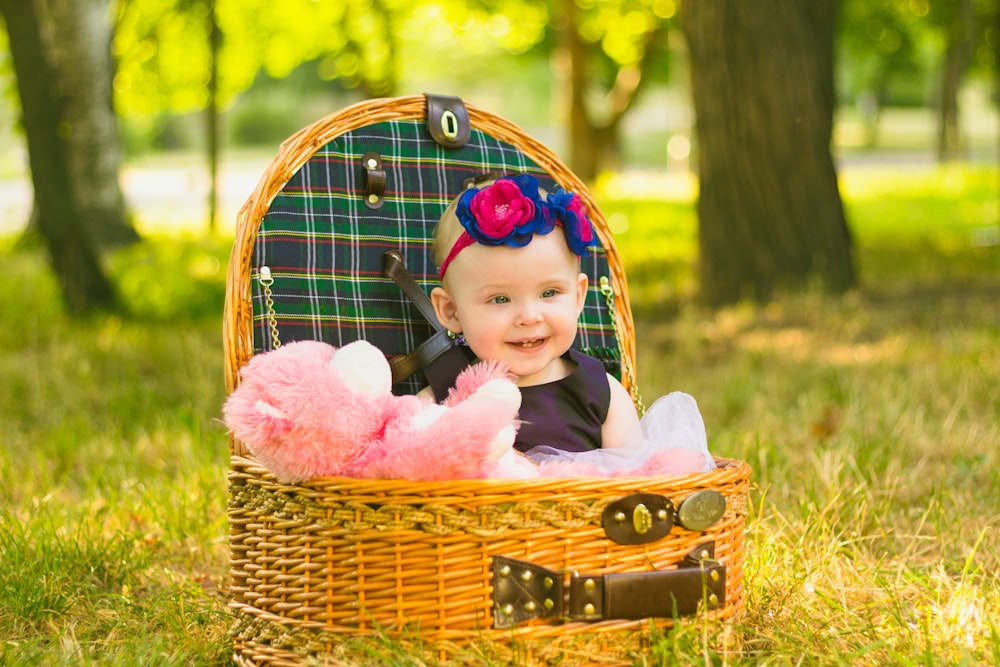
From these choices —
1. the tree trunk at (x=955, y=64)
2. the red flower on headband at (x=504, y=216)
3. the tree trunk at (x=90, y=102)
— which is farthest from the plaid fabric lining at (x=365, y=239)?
the tree trunk at (x=955, y=64)

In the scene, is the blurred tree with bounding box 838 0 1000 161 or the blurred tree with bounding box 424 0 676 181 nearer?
the blurred tree with bounding box 424 0 676 181

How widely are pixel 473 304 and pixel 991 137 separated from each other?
49.3m

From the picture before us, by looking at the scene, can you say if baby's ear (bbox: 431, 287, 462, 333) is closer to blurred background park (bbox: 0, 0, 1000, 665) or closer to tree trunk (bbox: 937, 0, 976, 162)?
blurred background park (bbox: 0, 0, 1000, 665)

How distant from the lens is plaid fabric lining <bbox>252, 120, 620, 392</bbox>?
2656 mm

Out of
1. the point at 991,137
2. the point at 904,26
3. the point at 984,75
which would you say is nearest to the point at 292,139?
the point at 904,26

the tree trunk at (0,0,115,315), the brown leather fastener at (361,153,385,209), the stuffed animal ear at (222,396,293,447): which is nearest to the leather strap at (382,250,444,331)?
the brown leather fastener at (361,153,385,209)

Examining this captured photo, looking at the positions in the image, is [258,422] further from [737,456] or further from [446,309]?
[737,456]

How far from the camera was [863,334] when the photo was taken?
5539mm

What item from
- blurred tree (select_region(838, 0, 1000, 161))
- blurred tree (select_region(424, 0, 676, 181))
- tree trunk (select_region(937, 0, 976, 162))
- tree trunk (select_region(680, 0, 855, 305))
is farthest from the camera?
blurred tree (select_region(838, 0, 1000, 161))

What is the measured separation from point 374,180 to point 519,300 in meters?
0.60

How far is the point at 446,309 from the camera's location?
2650mm

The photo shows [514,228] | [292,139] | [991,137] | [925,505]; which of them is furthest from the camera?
[991,137]

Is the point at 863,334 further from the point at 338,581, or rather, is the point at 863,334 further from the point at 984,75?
the point at 984,75

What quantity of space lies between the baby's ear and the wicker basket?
Result: 2.13 ft
